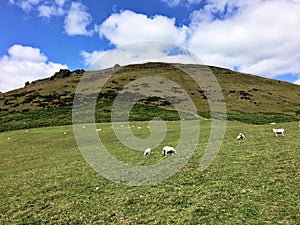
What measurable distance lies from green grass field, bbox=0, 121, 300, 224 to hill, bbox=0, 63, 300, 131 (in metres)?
47.4

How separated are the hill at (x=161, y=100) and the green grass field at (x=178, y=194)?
47421 mm

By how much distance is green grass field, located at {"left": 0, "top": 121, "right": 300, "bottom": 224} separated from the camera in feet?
44.7

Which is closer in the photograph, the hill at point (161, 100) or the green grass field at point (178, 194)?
the green grass field at point (178, 194)

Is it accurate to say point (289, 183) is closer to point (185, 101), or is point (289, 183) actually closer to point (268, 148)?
point (268, 148)

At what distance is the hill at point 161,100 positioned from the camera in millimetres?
75250

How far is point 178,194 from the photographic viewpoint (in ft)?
53.2

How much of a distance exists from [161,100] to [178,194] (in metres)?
83.3

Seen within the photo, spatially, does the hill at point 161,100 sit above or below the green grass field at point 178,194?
above

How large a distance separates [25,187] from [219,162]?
14882 mm

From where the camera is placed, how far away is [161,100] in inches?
3898

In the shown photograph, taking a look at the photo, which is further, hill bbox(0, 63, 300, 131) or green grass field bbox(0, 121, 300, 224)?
hill bbox(0, 63, 300, 131)

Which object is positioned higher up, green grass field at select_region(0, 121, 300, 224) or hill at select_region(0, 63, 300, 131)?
hill at select_region(0, 63, 300, 131)

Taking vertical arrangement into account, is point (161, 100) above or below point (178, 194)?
above

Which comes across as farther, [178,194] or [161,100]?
[161,100]
